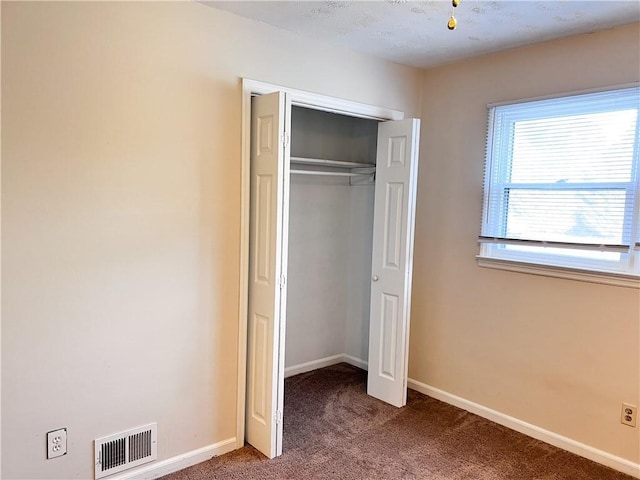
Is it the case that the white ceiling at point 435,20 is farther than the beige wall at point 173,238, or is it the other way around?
the white ceiling at point 435,20

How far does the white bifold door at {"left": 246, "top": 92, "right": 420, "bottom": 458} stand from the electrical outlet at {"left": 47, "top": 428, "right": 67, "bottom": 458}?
39.1 inches

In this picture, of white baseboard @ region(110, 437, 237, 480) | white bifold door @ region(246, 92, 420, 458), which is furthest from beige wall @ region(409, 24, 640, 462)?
white baseboard @ region(110, 437, 237, 480)

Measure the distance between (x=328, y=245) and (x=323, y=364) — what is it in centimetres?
107

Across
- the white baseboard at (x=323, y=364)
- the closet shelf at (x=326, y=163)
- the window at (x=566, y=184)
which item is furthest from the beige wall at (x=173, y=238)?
the white baseboard at (x=323, y=364)

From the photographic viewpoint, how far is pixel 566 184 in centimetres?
283

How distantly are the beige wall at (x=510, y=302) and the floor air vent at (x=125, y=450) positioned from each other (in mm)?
2079

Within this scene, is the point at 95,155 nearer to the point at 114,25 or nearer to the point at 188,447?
the point at 114,25

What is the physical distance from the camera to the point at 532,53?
A: 2971 mm

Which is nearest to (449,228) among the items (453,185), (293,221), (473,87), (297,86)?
(453,185)

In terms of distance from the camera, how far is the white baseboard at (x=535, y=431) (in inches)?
105

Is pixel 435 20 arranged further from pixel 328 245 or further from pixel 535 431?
pixel 535 431

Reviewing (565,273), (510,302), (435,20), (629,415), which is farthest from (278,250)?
(629,415)

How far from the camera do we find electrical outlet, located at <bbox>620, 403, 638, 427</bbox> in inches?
103

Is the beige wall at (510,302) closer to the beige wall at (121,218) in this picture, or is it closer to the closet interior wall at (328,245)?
the closet interior wall at (328,245)
